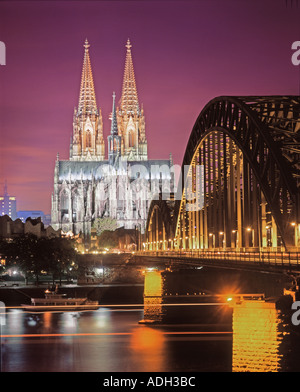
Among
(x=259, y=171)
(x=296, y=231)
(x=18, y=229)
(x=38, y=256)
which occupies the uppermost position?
(x=18, y=229)

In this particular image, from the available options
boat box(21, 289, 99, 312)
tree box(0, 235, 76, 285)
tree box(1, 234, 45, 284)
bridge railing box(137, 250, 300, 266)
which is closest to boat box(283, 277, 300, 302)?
bridge railing box(137, 250, 300, 266)

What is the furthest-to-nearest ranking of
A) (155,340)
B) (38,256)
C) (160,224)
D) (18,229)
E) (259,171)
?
(18,229) < (160,224) < (38,256) < (259,171) < (155,340)

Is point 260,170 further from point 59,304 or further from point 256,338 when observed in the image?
point 59,304

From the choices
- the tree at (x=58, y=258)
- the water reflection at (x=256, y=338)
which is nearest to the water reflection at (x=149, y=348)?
the water reflection at (x=256, y=338)

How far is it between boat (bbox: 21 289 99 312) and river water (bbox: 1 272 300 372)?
3195mm

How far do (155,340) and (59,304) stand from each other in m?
34.6

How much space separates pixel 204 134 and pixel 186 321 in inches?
871

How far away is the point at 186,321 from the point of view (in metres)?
62.8

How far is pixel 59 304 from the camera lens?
272 ft

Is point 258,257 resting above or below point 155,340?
above

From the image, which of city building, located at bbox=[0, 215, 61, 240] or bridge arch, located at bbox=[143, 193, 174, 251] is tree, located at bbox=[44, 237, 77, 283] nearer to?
bridge arch, located at bbox=[143, 193, 174, 251]

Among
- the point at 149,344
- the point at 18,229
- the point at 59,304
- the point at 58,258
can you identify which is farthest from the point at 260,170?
the point at 18,229

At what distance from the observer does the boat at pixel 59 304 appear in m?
78.0

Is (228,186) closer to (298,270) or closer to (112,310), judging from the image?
(112,310)
